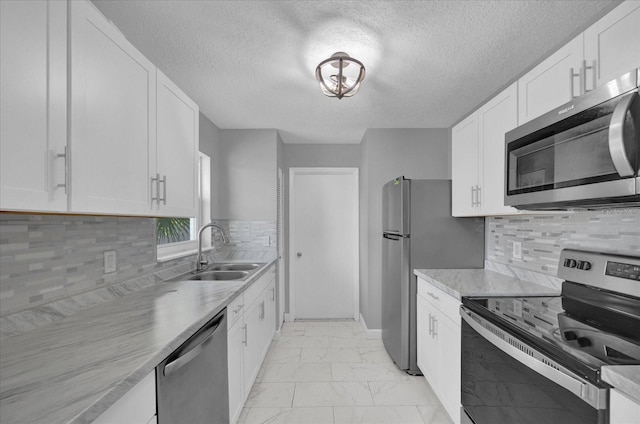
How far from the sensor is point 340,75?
196cm

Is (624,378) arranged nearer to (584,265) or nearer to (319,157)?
(584,265)

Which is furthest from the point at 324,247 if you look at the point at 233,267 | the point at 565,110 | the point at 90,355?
the point at 90,355

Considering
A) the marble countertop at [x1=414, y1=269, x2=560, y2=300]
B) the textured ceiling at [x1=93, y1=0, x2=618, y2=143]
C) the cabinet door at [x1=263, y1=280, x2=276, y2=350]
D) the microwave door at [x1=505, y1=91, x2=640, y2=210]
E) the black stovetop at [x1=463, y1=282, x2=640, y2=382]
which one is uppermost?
the textured ceiling at [x1=93, y1=0, x2=618, y2=143]

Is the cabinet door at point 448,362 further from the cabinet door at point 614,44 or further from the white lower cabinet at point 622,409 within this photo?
the cabinet door at point 614,44

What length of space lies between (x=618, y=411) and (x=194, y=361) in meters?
1.42

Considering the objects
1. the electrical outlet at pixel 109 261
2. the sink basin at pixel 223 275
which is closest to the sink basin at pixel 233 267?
the sink basin at pixel 223 275

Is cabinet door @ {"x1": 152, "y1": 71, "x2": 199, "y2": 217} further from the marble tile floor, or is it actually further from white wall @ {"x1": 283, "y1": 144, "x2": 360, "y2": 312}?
white wall @ {"x1": 283, "y1": 144, "x2": 360, "y2": 312}

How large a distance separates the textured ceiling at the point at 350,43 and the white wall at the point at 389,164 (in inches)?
30.8

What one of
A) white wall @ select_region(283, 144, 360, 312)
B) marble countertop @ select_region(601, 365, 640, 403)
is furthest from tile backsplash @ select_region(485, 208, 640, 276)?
white wall @ select_region(283, 144, 360, 312)

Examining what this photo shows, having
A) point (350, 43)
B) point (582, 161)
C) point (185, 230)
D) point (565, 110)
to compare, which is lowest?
point (185, 230)

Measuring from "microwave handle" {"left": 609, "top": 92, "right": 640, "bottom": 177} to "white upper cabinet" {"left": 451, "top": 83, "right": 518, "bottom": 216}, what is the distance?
86 cm

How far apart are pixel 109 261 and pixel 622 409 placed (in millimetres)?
2132

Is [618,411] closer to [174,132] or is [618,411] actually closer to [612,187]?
[612,187]

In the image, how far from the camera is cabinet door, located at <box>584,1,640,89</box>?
1.14 meters
